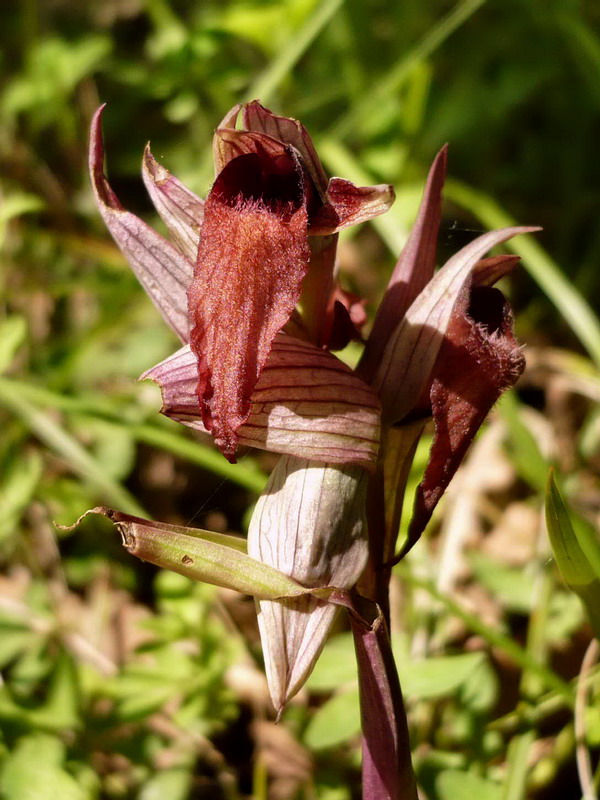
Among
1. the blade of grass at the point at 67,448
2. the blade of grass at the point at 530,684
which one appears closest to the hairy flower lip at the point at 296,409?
the blade of grass at the point at 530,684

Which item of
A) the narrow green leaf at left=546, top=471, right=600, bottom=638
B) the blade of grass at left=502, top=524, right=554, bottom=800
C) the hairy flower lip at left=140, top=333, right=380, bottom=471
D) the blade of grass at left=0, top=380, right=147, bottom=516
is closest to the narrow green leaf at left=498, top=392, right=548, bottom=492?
the blade of grass at left=502, top=524, right=554, bottom=800

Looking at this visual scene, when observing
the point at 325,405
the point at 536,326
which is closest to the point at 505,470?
the point at 536,326

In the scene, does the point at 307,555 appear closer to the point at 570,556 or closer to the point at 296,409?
the point at 296,409

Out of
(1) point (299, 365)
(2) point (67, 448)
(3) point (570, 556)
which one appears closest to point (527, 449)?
(3) point (570, 556)

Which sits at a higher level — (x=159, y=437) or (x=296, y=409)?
(x=296, y=409)

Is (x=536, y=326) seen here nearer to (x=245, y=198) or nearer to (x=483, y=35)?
(x=483, y=35)

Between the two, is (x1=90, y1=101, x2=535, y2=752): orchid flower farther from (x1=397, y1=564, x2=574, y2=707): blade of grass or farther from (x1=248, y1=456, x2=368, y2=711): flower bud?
(x1=397, y1=564, x2=574, y2=707): blade of grass
